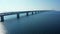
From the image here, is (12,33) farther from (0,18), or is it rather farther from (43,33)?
(0,18)

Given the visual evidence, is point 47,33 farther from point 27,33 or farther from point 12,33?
point 12,33

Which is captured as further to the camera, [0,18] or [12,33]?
[0,18]

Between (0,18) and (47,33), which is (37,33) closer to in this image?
(47,33)

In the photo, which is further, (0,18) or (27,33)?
(0,18)

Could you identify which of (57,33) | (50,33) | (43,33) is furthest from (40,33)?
(57,33)

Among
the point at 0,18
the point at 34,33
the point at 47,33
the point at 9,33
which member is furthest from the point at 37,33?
→ the point at 0,18

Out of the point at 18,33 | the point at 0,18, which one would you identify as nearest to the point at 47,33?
the point at 18,33

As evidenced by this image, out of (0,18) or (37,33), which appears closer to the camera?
(37,33)
